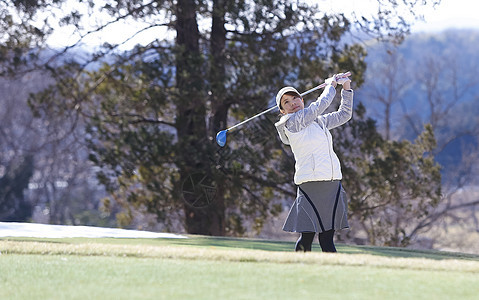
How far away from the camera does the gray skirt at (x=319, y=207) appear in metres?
5.59

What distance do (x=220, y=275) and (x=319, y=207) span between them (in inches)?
63.7

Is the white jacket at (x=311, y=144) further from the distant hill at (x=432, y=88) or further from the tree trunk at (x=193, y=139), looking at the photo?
the distant hill at (x=432, y=88)

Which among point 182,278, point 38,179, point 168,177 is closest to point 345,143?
point 168,177

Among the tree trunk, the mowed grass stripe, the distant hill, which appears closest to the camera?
the mowed grass stripe

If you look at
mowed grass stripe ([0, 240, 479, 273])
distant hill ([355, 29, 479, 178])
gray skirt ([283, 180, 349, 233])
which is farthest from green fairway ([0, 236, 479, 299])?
distant hill ([355, 29, 479, 178])

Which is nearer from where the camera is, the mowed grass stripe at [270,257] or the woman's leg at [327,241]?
the mowed grass stripe at [270,257]

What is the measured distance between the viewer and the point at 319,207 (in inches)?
220

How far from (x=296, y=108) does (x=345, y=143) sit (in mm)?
9719

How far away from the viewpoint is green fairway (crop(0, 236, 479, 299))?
367 centimetres

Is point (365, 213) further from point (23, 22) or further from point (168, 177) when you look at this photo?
point (23, 22)

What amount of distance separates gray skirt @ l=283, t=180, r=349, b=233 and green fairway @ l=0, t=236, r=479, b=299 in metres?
0.62

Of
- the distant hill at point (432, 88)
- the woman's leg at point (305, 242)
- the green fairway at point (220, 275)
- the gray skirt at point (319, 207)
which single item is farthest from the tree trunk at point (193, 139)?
the green fairway at point (220, 275)

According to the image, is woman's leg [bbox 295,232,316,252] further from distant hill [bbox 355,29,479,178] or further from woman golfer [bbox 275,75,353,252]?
distant hill [bbox 355,29,479,178]

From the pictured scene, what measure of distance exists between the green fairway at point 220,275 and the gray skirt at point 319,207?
62 cm
